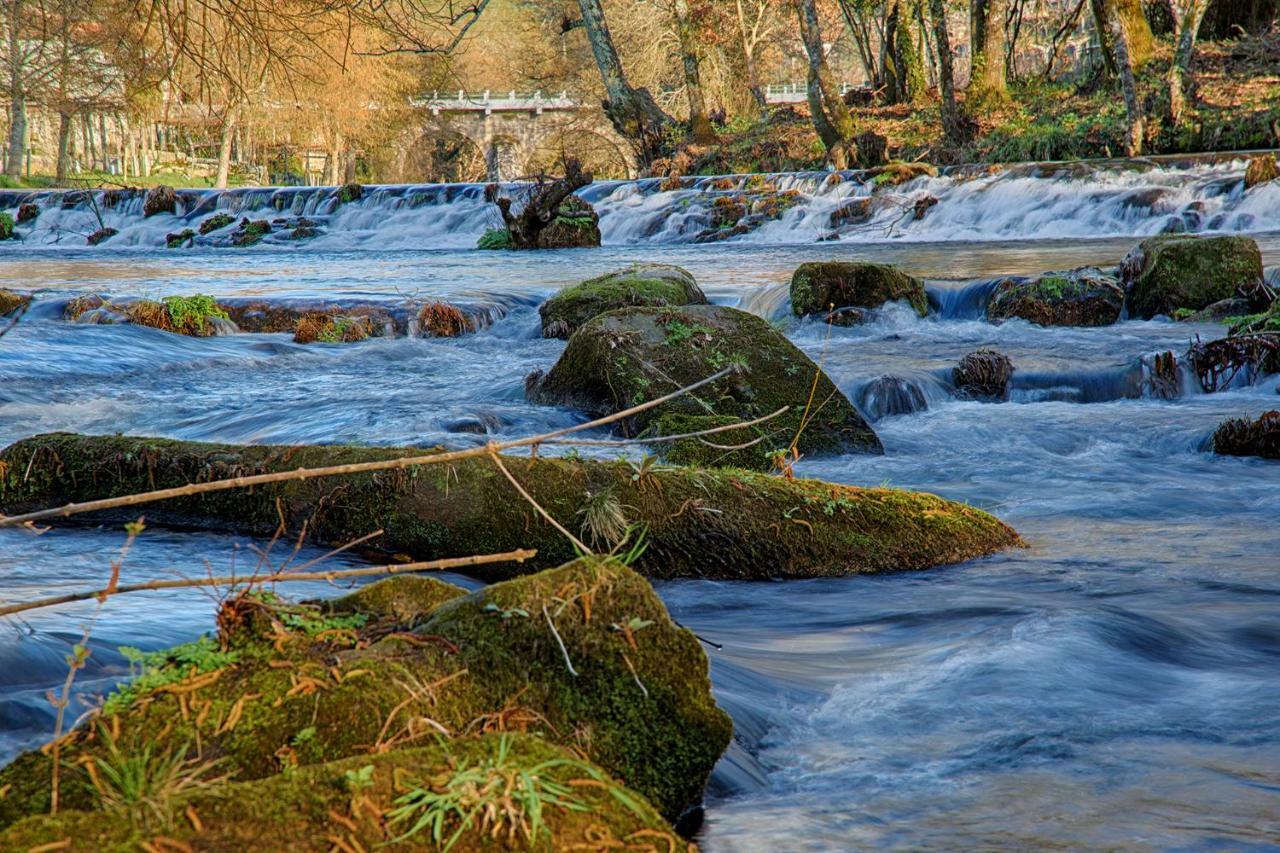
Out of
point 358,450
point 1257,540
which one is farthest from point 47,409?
point 1257,540

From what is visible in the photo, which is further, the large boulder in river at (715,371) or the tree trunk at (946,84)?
the tree trunk at (946,84)

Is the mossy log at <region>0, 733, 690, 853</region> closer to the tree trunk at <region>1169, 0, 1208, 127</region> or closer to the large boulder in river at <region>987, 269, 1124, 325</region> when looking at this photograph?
the large boulder in river at <region>987, 269, 1124, 325</region>

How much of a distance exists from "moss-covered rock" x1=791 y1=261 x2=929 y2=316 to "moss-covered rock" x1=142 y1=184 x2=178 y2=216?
2403 cm

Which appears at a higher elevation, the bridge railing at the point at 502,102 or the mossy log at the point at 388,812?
the bridge railing at the point at 502,102

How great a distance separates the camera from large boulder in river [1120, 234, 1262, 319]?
1229 centimetres

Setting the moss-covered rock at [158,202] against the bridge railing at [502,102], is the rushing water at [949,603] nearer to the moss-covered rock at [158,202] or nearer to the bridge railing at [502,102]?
the moss-covered rock at [158,202]

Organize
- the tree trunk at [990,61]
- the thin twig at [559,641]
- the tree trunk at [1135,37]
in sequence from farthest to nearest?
1. the tree trunk at [990,61]
2. the tree trunk at [1135,37]
3. the thin twig at [559,641]

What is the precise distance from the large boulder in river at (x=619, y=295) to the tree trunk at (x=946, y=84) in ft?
65.4

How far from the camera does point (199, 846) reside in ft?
5.62

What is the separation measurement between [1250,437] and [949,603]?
397 centimetres

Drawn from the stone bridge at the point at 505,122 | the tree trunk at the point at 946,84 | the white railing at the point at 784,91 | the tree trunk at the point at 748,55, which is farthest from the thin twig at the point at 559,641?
the stone bridge at the point at 505,122

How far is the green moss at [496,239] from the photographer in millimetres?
25280

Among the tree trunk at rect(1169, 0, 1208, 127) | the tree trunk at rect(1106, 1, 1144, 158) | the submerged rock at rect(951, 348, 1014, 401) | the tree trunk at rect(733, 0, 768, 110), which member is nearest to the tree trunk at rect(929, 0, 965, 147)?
the tree trunk at rect(1106, 1, 1144, 158)

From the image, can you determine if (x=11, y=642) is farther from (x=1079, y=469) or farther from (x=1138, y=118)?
(x=1138, y=118)
